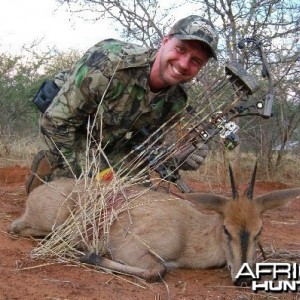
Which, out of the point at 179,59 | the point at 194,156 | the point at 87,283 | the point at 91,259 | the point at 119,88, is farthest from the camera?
the point at 194,156

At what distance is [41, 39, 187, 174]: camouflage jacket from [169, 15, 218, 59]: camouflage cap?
53cm

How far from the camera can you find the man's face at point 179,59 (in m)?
5.62

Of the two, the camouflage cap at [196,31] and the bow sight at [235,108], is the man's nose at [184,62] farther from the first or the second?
the bow sight at [235,108]

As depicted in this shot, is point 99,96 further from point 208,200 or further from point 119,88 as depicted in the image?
Answer: point 208,200

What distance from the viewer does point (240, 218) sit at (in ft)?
15.0

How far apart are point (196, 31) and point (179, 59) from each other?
0.30 metres

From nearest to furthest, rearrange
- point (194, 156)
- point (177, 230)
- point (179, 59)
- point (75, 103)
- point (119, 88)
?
1. point (177, 230)
2. point (179, 59)
3. point (75, 103)
4. point (119, 88)
5. point (194, 156)

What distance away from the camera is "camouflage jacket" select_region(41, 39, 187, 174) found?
586 centimetres

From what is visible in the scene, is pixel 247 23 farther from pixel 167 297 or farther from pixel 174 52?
pixel 167 297

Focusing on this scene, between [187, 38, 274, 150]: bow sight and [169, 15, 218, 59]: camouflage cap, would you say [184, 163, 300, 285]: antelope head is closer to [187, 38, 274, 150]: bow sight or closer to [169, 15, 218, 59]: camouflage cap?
[187, 38, 274, 150]: bow sight

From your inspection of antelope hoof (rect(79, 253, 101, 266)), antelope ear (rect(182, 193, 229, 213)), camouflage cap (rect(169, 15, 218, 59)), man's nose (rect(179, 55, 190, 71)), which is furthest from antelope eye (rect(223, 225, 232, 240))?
camouflage cap (rect(169, 15, 218, 59))

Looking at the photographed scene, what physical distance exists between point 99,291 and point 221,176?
643 centimetres

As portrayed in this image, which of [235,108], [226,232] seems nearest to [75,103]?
[235,108]

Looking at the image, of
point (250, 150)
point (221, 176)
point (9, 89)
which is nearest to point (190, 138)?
point (221, 176)
